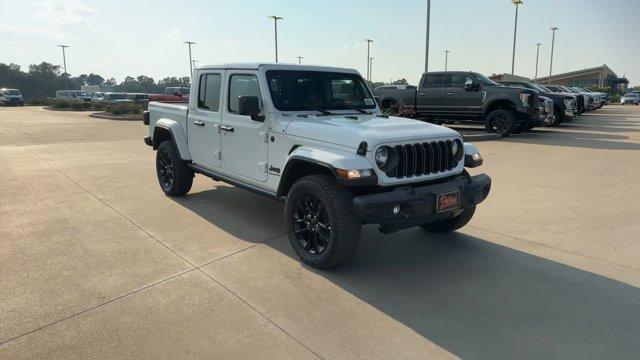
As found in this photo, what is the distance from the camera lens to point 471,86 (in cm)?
1336

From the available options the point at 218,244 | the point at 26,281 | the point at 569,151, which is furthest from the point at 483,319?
the point at 569,151

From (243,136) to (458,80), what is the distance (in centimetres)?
1087

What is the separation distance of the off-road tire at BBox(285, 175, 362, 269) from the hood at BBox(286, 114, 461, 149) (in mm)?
382

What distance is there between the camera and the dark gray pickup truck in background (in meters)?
13.3

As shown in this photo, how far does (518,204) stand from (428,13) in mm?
17645

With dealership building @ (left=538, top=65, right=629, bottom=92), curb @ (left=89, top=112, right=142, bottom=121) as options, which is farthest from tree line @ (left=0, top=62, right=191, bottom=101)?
dealership building @ (left=538, top=65, right=629, bottom=92)

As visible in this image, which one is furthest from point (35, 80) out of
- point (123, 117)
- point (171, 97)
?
point (171, 97)

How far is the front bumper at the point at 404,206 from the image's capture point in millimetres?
3549

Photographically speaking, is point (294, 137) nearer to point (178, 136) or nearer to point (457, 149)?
point (457, 149)

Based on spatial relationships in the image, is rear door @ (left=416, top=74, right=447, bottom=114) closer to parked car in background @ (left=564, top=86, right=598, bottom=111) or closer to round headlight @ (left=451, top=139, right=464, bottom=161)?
round headlight @ (left=451, top=139, right=464, bottom=161)

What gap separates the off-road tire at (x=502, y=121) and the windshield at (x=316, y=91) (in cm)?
941

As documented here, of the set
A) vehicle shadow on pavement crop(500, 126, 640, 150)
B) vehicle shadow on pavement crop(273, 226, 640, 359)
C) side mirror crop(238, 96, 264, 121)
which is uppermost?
side mirror crop(238, 96, 264, 121)

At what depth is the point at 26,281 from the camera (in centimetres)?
378

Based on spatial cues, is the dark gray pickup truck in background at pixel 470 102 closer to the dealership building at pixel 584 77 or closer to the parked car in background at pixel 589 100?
the parked car in background at pixel 589 100
